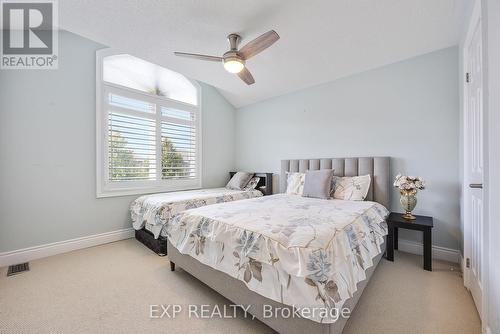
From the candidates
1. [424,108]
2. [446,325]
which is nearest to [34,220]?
[446,325]

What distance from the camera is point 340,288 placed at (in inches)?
45.1

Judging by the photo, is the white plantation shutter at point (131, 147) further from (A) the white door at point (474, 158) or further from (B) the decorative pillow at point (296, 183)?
(A) the white door at point (474, 158)

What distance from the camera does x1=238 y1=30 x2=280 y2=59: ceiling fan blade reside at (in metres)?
A: 1.89

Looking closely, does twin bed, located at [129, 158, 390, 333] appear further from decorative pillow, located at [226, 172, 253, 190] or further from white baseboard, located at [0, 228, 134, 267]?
decorative pillow, located at [226, 172, 253, 190]

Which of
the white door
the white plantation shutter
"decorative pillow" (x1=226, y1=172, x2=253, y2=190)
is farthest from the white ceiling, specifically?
"decorative pillow" (x1=226, y1=172, x2=253, y2=190)

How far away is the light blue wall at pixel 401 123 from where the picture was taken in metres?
2.47

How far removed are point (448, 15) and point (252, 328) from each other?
3368mm

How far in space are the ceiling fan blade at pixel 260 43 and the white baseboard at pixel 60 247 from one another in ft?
10.5

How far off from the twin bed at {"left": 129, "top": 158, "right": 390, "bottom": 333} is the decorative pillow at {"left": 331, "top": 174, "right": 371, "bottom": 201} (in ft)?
1.67

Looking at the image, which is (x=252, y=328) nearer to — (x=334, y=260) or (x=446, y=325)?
(x=334, y=260)

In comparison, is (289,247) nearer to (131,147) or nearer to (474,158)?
(474,158)

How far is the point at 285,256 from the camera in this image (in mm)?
1202

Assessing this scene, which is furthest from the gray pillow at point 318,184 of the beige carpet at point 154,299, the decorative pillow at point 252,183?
the decorative pillow at point 252,183

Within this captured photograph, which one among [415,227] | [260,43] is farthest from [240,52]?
[415,227]
